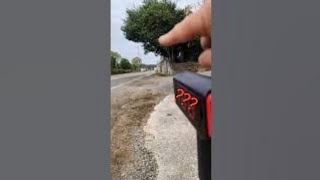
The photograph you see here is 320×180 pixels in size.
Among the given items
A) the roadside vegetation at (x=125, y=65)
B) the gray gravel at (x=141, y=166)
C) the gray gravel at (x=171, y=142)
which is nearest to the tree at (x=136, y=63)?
the roadside vegetation at (x=125, y=65)

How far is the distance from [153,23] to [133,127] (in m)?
0.56

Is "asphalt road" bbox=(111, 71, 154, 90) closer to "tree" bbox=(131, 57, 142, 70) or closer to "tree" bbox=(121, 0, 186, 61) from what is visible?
"tree" bbox=(131, 57, 142, 70)

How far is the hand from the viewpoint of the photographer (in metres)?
1.65

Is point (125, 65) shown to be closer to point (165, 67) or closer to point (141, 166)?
point (165, 67)

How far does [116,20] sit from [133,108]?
18.6 inches

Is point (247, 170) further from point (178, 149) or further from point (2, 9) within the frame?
point (2, 9)

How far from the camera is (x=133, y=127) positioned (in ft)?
6.01

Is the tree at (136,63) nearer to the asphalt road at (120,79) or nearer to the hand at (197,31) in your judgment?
the asphalt road at (120,79)

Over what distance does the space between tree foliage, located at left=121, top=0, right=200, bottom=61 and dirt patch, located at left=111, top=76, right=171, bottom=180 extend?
161mm

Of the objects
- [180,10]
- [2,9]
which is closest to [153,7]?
[180,10]

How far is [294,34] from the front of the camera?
1.21m

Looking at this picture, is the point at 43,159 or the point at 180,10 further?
the point at 180,10

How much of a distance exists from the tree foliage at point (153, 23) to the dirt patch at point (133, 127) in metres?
0.16

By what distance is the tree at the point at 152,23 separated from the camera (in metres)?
1.81
